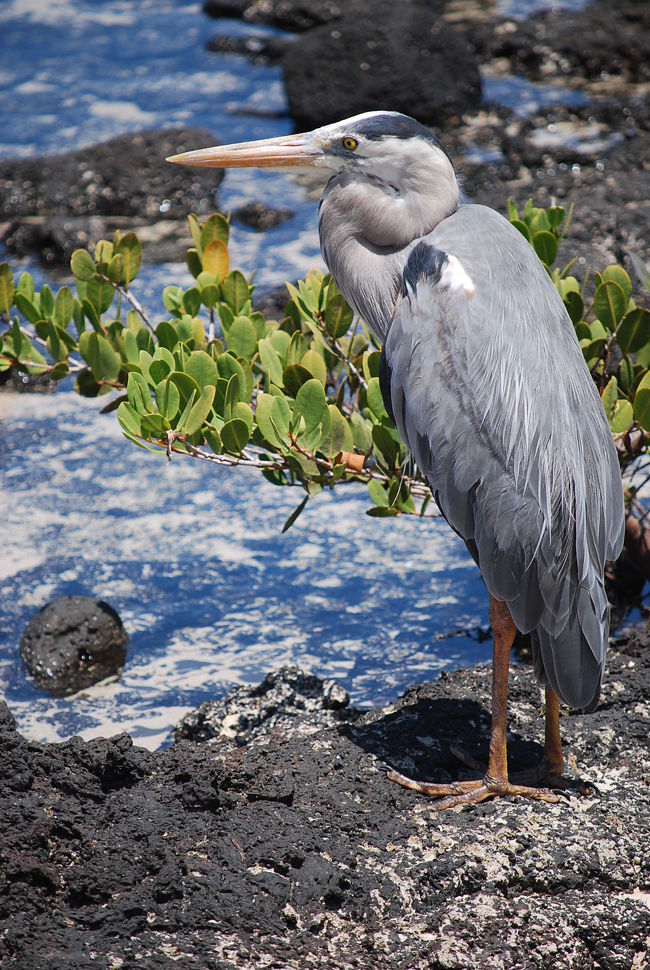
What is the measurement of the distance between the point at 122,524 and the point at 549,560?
9.71ft

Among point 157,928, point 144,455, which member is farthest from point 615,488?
point 144,455

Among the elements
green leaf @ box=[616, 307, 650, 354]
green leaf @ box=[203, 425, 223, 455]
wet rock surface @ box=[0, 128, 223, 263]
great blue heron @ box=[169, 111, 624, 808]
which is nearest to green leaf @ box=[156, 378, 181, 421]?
green leaf @ box=[203, 425, 223, 455]

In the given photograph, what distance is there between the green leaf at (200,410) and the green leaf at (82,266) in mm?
1087

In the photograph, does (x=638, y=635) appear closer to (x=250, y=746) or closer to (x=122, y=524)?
(x=250, y=746)

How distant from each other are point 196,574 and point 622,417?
2.38 meters

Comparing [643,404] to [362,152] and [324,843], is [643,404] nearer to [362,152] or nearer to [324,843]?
[362,152]

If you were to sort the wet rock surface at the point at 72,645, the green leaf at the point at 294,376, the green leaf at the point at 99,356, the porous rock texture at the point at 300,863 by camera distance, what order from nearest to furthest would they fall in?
1. the porous rock texture at the point at 300,863
2. the green leaf at the point at 294,376
3. the green leaf at the point at 99,356
4. the wet rock surface at the point at 72,645

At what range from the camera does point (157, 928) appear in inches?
97.5

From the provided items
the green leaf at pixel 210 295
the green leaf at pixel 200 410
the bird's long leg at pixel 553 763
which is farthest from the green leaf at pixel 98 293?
the bird's long leg at pixel 553 763

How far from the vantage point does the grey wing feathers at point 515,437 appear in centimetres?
294

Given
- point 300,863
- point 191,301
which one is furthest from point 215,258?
point 300,863

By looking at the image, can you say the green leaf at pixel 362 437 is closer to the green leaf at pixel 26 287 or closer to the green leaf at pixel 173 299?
the green leaf at pixel 173 299

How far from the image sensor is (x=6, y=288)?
154 inches

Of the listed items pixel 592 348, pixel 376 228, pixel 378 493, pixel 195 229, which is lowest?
pixel 378 493
